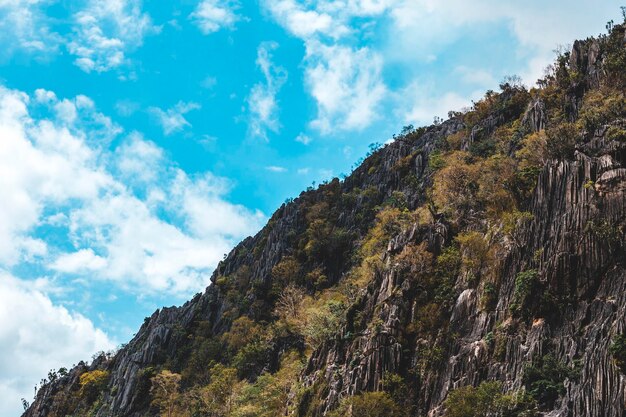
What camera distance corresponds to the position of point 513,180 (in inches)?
1745

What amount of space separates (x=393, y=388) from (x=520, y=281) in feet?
38.4

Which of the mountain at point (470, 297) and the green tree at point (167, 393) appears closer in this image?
the mountain at point (470, 297)

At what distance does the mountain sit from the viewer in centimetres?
3031

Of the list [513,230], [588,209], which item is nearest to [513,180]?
[513,230]

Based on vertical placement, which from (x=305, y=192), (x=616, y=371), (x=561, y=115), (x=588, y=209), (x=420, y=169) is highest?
(x=305, y=192)

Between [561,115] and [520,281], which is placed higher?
[561,115]

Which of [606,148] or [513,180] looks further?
[513,180]

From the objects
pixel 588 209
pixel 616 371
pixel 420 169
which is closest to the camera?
pixel 616 371

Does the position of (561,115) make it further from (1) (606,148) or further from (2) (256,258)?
(2) (256,258)

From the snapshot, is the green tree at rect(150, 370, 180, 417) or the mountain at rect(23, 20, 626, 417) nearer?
the mountain at rect(23, 20, 626, 417)

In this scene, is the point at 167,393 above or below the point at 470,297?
below

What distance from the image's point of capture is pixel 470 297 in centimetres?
3862

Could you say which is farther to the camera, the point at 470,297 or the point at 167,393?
the point at 167,393

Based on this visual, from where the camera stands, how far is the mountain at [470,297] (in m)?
30.3
